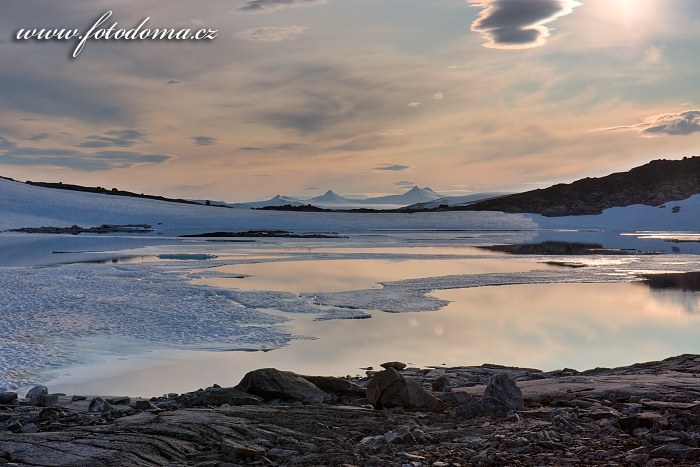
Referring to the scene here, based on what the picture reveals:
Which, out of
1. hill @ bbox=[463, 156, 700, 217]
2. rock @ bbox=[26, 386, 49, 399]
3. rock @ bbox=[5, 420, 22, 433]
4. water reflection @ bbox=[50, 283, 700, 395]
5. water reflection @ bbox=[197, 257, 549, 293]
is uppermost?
hill @ bbox=[463, 156, 700, 217]

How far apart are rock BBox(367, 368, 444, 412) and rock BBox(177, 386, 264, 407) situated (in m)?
1.21

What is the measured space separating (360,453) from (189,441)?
137cm

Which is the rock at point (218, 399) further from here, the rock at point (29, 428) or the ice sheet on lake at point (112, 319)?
the ice sheet on lake at point (112, 319)

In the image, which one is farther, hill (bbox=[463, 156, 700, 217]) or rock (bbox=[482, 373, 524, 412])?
hill (bbox=[463, 156, 700, 217])

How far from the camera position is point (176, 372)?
9.47 meters

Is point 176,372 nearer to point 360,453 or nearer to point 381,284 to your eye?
point 360,453

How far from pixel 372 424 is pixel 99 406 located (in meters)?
2.69

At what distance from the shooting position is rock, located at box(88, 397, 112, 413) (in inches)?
265

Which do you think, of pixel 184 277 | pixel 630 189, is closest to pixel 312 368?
pixel 184 277

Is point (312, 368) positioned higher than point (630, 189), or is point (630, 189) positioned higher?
point (630, 189)

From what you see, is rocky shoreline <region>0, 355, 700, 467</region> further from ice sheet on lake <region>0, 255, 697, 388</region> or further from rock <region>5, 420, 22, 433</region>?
ice sheet on lake <region>0, 255, 697, 388</region>

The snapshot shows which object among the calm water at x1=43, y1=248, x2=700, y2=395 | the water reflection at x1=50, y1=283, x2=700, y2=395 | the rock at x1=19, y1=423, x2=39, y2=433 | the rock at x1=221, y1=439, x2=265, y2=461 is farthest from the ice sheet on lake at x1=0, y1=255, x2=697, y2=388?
the rock at x1=221, y1=439, x2=265, y2=461

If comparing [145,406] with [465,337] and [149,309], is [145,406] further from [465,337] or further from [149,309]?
[149,309]

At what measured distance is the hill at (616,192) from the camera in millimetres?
109688
